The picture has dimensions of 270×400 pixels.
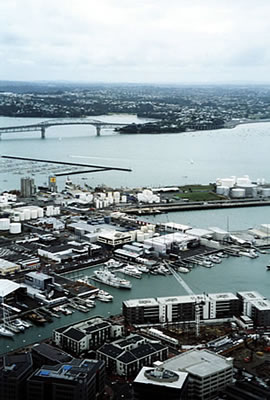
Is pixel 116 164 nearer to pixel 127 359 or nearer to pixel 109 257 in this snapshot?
pixel 109 257

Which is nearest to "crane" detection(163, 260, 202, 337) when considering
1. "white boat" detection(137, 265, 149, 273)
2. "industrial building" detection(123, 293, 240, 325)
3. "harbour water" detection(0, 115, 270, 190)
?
"industrial building" detection(123, 293, 240, 325)

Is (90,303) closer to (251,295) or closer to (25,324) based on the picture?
(25,324)

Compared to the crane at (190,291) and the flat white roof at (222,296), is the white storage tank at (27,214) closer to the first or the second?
the crane at (190,291)

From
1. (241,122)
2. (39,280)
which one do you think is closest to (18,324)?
(39,280)

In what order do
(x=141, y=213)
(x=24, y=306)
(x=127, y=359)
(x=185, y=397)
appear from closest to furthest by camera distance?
(x=185, y=397) → (x=127, y=359) → (x=24, y=306) → (x=141, y=213)

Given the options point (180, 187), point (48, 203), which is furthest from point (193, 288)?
point (180, 187)

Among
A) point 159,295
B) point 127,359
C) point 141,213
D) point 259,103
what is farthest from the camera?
point 259,103
